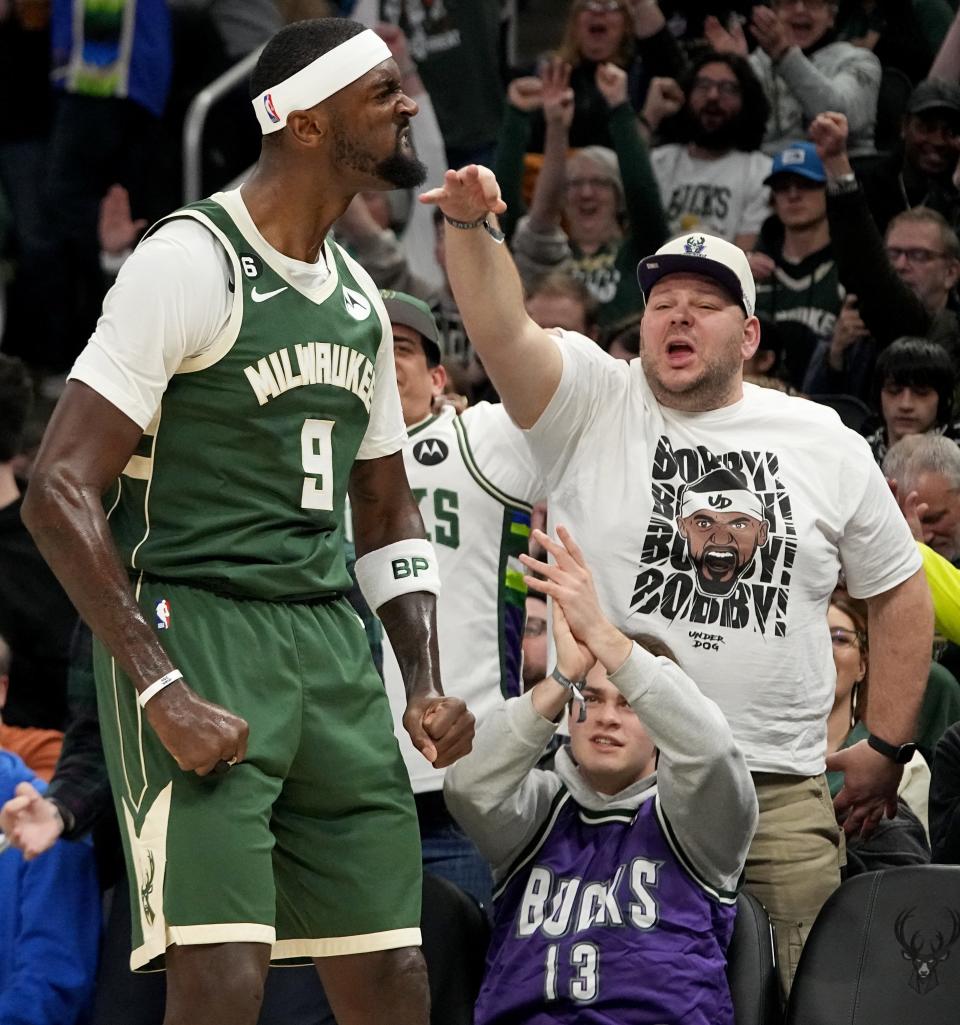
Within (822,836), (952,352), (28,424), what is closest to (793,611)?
(822,836)

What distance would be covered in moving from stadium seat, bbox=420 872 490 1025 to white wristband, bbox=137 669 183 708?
4.82 ft

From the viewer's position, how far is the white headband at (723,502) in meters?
4.32

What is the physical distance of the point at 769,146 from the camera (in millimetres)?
8469

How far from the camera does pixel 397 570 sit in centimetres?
343

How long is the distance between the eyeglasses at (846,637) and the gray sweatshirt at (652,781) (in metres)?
0.88

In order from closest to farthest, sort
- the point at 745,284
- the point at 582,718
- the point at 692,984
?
the point at 692,984 < the point at 582,718 < the point at 745,284

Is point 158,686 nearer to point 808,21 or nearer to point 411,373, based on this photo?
point 411,373

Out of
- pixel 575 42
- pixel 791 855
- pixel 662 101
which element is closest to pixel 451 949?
pixel 791 855

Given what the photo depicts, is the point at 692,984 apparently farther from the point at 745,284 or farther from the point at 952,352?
the point at 952,352

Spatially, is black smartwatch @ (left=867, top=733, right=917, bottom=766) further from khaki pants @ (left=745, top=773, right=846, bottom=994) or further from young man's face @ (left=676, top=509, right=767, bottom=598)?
young man's face @ (left=676, top=509, right=767, bottom=598)

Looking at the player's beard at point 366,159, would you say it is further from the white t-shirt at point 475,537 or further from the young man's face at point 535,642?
the young man's face at point 535,642

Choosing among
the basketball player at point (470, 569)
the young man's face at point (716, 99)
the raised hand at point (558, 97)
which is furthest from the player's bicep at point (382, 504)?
the young man's face at point (716, 99)

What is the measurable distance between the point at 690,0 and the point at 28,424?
474 centimetres

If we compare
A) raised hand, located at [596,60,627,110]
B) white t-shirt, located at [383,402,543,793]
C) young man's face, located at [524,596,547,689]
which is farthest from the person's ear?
raised hand, located at [596,60,627,110]
